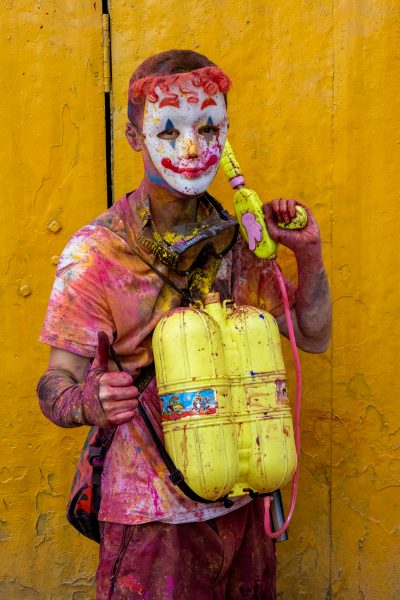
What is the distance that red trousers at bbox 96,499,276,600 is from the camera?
2738mm

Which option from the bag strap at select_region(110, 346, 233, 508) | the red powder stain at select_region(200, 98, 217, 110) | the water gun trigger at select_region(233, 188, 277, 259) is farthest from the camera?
the water gun trigger at select_region(233, 188, 277, 259)

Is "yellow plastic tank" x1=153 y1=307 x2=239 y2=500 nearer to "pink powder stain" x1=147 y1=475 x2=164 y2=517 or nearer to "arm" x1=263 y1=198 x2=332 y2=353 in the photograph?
"pink powder stain" x1=147 y1=475 x2=164 y2=517

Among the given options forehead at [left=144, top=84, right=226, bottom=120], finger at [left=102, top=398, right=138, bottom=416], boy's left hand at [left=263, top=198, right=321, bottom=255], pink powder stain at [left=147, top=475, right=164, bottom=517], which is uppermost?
forehead at [left=144, top=84, right=226, bottom=120]

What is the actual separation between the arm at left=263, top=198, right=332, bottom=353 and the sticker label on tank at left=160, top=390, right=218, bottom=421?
0.59 meters

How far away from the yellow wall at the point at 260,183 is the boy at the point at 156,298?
91 centimetres

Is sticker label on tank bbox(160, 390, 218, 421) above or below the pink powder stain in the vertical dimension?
above

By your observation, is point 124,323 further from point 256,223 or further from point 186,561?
point 186,561

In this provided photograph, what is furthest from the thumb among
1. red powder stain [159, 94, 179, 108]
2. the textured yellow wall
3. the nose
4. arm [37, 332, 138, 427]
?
the textured yellow wall

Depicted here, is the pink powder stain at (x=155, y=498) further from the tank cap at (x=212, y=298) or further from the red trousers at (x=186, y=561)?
the tank cap at (x=212, y=298)

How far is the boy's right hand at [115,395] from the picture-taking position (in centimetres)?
243

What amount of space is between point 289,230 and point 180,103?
0.49 metres

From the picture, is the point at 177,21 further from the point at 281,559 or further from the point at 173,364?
the point at 281,559

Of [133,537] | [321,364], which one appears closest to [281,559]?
[321,364]

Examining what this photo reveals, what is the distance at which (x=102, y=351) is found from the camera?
96.5 inches
